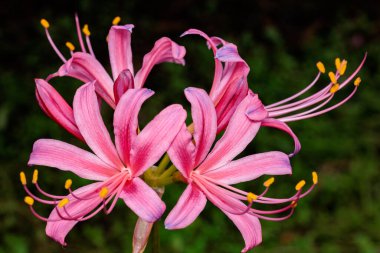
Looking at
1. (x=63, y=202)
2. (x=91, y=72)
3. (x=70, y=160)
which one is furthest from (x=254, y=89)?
(x=63, y=202)

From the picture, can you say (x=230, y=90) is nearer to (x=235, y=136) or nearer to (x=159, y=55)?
(x=235, y=136)

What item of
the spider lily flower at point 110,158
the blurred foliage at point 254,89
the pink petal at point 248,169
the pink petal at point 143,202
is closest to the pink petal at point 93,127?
the spider lily flower at point 110,158

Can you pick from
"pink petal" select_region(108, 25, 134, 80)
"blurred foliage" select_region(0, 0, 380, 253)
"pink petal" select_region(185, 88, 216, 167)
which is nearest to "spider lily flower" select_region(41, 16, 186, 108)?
"pink petal" select_region(108, 25, 134, 80)

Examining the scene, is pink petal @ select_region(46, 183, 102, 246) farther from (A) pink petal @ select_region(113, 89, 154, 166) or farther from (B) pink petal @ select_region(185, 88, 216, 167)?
(B) pink petal @ select_region(185, 88, 216, 167)

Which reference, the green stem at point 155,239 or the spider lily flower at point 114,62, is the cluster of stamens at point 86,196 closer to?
the green stem at point 155,239

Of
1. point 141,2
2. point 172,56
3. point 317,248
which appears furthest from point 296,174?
point 172,56

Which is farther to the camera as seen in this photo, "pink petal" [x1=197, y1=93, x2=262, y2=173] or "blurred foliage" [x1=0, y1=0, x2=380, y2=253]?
"blurred foliage" [x1=0, y1=0, x2=380, y2=253]

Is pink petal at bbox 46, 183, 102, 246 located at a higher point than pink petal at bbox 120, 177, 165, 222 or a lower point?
lower
